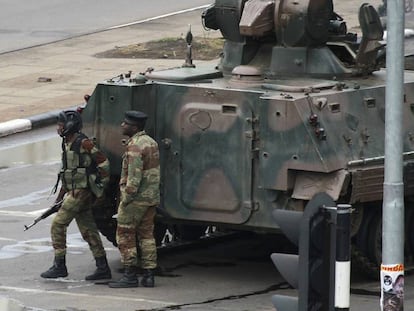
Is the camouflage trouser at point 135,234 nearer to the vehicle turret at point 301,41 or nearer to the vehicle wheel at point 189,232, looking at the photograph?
the vehicle wheel at point 189,232

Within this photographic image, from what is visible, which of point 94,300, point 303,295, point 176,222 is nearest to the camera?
point 303,295

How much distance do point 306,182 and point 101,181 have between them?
6.60 ft

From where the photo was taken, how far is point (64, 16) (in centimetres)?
3225

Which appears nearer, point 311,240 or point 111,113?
point 311,240

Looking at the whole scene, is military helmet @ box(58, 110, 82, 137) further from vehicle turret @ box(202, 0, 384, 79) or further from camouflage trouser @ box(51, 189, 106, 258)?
vehicle turret @ box(202, 0, 384, 79)

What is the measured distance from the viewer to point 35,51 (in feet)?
93.1

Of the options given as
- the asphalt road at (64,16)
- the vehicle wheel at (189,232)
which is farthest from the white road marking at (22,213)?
the asphalt road at (64,16)

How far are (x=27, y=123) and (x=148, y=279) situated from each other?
8785 millimetres

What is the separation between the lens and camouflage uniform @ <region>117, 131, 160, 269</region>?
44.8ft

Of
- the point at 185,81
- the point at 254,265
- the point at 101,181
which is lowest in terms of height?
the point at 254,265

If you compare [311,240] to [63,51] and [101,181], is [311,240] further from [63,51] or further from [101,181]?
[63,51]

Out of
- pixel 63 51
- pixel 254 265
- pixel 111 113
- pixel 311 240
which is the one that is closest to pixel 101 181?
pixel 111 113

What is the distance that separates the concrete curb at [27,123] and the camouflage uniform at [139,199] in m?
8.34

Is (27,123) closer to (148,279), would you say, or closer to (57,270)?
(57,270)
